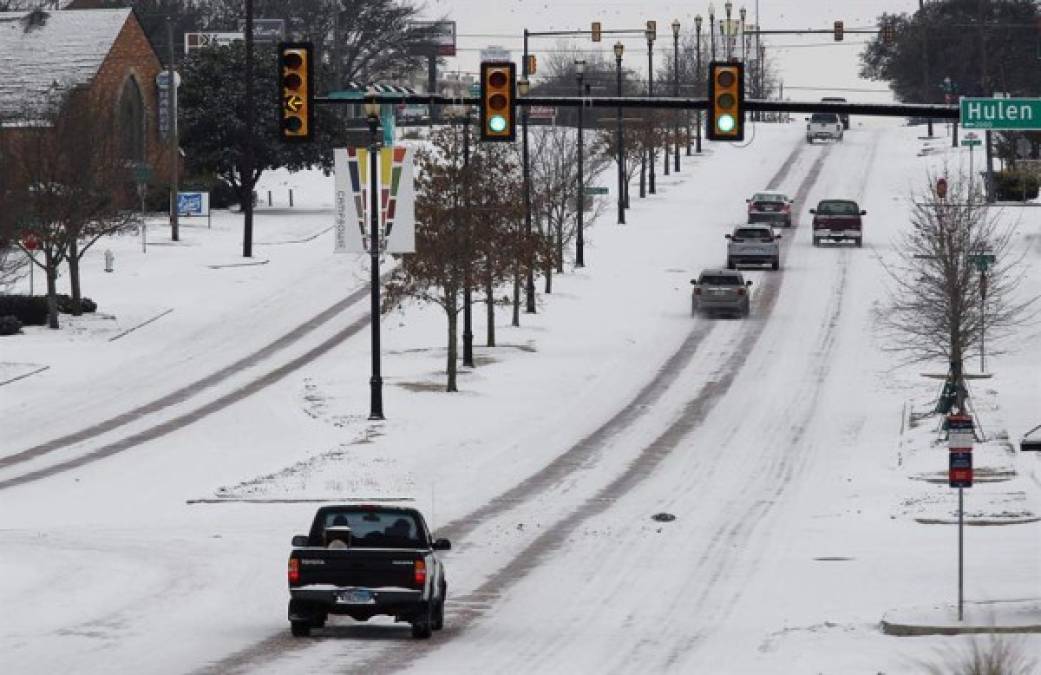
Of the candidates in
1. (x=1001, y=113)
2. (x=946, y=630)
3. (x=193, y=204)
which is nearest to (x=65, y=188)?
(x=193, y=204)

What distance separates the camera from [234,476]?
45688mm

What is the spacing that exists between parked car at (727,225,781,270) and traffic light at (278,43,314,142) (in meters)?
51.8

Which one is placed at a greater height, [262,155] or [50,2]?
[50,2]

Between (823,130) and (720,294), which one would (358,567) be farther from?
(823,130)

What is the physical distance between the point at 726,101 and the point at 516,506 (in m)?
13.5

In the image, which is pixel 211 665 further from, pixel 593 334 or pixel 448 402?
pixel 593 334

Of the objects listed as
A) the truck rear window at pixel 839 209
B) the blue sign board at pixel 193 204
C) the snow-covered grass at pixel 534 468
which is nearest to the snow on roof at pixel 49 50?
the blue sign board at pixel 193 204

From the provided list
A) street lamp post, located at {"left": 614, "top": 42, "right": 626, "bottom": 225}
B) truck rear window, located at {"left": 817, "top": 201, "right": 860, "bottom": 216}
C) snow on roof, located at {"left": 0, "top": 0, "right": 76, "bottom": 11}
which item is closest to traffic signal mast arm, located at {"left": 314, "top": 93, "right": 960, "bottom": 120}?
truck rear window, located at {"left": 817, "top": 201, "right": 860, "bottom": 216}

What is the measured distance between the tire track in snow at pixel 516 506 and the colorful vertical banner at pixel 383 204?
665 centimetres

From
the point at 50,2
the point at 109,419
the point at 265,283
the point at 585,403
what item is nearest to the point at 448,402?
the point at 585,403

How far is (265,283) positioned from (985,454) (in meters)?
37.0

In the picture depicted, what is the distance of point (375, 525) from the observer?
88.7ft

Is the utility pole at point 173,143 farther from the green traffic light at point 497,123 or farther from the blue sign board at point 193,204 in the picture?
the green traffic light at point 497,123

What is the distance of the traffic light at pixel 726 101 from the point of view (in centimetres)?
3033
